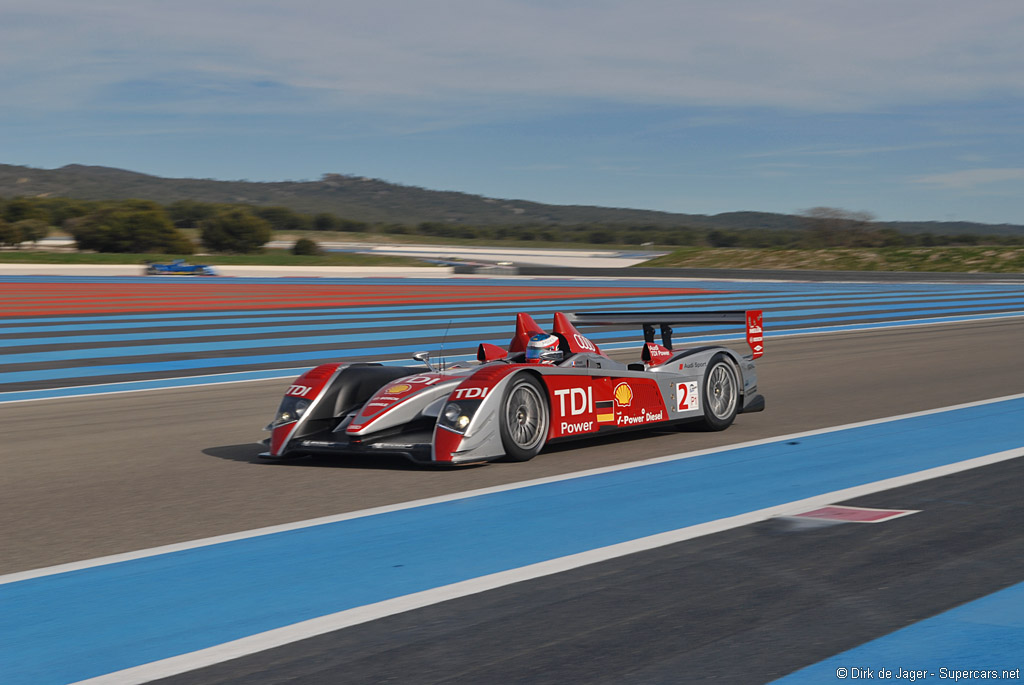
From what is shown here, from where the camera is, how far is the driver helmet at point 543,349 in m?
7.86

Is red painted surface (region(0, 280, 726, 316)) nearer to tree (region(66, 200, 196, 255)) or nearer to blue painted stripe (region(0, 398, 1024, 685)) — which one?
blue painted stripe (region(0, 398, 1024, 685))

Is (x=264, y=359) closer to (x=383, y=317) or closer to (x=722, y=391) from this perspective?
(x=383, y=317)

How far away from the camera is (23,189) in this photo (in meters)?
160

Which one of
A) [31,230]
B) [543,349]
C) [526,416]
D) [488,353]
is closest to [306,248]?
[31,230]

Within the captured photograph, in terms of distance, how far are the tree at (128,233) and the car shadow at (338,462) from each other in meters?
61.8

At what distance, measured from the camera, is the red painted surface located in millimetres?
25078

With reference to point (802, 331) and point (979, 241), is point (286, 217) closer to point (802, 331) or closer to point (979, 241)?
point (979, 241)

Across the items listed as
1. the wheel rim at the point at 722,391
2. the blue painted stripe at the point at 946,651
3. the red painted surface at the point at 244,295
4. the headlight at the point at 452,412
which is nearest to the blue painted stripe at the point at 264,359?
the headlight at the point at 452,412

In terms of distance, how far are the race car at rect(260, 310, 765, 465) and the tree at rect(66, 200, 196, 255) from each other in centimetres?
6224

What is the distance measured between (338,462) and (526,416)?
4.29 ft

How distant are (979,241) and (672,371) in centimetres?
11675

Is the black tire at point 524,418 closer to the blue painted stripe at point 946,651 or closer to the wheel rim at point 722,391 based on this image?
the wheel rim at point 722,391

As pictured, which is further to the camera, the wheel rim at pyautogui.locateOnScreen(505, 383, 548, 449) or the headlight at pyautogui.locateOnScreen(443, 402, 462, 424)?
the wheel rim at pyautogui.locateOnScreen(505, 383, 548, 449)

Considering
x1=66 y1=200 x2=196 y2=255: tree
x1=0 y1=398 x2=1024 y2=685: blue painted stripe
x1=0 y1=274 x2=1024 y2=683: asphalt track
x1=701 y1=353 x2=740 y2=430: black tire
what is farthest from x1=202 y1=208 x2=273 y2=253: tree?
x1=0 y1=398 x2=1024 y2=685: blue painted stripe
